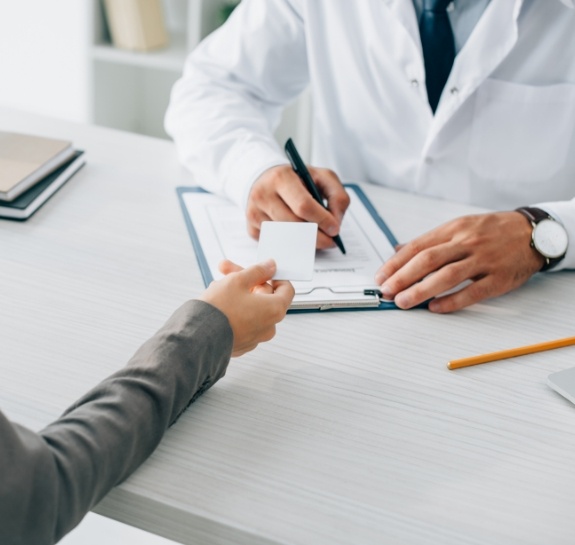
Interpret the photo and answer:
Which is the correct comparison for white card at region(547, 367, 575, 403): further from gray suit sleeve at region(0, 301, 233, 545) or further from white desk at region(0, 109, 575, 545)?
gray suit sleeve at region(0, 301, 233, 545)

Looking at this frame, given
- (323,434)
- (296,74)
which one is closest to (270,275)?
(323,434)

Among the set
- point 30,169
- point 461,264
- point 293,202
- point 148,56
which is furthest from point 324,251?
point 148,56

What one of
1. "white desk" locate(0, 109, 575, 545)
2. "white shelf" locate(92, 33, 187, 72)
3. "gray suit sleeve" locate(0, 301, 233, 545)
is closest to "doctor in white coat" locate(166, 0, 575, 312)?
"white desk" locate(0, 109, 575, 545)

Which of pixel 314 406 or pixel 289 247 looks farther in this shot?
pixel 289 247

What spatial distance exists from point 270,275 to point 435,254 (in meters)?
0.23

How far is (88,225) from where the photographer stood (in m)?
1.09

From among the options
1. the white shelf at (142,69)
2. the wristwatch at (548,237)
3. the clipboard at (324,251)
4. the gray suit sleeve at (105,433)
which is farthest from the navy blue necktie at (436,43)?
the white shelf at (142,69)

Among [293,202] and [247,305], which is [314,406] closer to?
[247,305]

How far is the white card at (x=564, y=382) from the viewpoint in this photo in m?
0.79

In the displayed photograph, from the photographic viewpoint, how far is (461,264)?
3.22ft

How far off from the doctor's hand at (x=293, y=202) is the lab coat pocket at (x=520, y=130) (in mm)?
373

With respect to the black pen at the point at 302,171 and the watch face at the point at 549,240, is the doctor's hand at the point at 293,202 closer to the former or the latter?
the black pen at the point at 302,171

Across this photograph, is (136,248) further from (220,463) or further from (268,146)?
(220,463)

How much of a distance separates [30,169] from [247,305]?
52 centimetres
